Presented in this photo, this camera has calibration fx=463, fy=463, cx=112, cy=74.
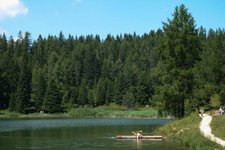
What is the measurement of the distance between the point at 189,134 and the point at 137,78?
403 ft

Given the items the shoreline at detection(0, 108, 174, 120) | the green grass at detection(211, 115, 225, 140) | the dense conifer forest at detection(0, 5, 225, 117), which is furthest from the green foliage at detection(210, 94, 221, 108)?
the shoreline at detection(0, 108, 174, 120)

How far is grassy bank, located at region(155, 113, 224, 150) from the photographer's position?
1422 inches

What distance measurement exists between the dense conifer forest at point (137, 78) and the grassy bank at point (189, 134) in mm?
4101

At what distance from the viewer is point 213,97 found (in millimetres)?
68875

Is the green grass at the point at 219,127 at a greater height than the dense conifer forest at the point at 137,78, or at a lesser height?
lesser

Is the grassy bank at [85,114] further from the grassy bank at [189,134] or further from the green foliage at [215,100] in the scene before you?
the grassy bank at [189,134]

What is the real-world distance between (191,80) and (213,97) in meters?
14.8

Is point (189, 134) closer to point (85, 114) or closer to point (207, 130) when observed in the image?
point (207, 130)

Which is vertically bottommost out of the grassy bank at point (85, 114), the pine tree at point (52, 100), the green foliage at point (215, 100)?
the green foliage at point (215, 100)

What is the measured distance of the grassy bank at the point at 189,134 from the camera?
1422 inches

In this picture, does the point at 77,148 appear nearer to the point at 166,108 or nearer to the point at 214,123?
the point at 214,123

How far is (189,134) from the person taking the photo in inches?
1722

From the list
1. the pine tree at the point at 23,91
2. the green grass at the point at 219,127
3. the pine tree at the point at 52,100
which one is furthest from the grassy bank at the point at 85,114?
the green grass at the point at 219,127

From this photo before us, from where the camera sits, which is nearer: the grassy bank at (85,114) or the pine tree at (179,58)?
the pine tree at (179,58)
